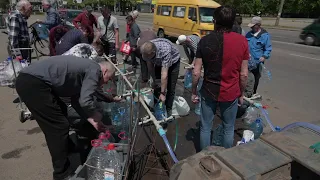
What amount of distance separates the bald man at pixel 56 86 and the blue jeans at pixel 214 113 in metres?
1.19

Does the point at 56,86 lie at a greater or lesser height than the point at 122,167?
greater

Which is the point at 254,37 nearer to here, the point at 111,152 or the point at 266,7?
the point at 111,152

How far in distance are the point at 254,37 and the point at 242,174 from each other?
438 centimetres

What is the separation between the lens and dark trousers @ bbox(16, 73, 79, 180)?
2521 mm

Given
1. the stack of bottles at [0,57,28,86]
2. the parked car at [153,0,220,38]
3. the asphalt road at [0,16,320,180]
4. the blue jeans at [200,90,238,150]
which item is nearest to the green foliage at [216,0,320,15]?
the parked car at [153,0,220,38]

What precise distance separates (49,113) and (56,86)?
0.30 m

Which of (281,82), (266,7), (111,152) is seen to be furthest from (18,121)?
(266,7)

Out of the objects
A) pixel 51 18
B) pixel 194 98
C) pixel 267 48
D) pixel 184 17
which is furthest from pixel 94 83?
pixel 184 17

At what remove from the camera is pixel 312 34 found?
13.9 m

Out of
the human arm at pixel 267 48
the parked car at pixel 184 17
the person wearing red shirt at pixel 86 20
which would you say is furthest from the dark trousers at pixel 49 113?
the parked car at pixel 184 17

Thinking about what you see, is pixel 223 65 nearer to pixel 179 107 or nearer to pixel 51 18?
pixel 179 107

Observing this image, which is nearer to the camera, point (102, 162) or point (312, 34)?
point (102, 162)

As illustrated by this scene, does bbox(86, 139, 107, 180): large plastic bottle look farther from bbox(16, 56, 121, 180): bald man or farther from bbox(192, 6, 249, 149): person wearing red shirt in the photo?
bbox(192, 6, 249, 149): person wearing red shirt

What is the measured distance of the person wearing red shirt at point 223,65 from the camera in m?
2.60
